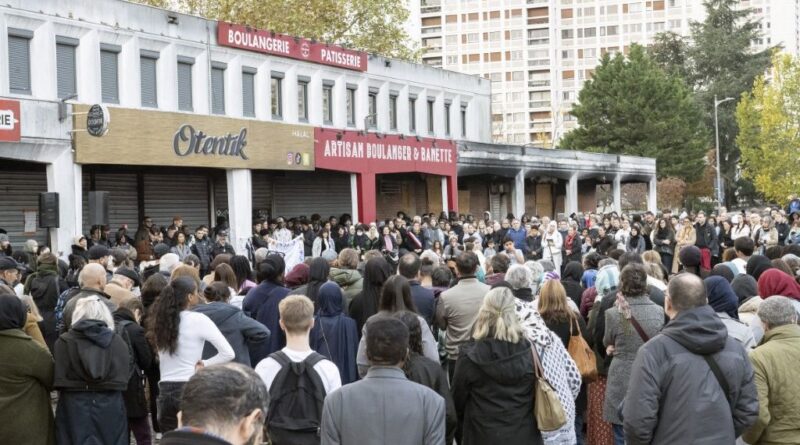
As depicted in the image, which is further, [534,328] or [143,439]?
[143,439]

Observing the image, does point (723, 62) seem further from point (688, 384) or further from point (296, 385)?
point (296, 385)

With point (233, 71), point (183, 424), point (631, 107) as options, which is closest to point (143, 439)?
point (183, 424)

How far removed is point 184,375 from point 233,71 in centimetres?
2362

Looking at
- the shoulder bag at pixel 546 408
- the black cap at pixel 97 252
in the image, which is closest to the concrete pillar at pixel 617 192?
the black cap at pixel 97 252

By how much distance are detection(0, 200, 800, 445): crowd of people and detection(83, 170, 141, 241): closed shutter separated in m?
16.8

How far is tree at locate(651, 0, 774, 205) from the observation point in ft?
292

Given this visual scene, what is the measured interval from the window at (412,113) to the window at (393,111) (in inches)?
41.4

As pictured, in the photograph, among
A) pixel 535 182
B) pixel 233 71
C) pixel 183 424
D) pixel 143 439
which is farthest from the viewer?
pixel 535 182

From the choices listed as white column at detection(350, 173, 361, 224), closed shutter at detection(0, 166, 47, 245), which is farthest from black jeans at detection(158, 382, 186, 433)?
white column at detection(350, 173, 361, 224)

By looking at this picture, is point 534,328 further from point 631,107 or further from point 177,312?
point 631,107

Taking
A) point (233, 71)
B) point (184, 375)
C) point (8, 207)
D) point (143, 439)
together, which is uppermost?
point (233, 71)

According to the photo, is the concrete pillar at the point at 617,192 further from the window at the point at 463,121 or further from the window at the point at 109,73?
the window at the point at 109,73

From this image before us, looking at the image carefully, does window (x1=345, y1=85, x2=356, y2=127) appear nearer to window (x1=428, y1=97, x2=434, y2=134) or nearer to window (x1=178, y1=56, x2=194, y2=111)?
window (x1=428, y1=97, x2=434, y2=134)

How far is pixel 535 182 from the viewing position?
51562 millimetres
